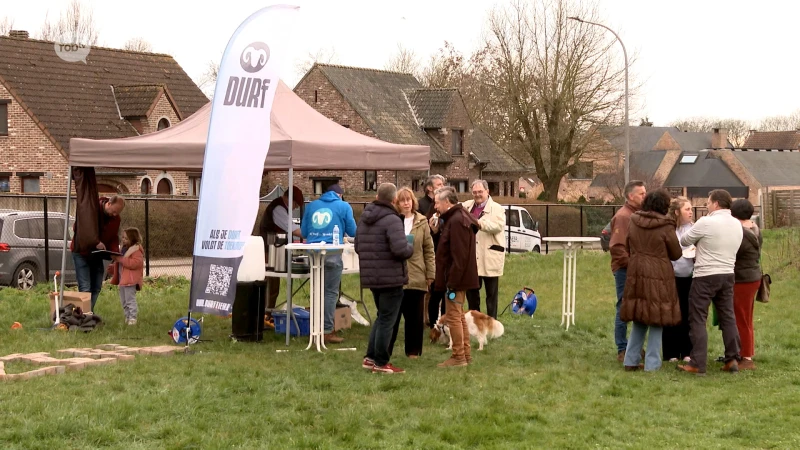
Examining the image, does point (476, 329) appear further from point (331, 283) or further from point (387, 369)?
point (387, 369)

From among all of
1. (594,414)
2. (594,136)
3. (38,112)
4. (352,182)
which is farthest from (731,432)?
(594,136)

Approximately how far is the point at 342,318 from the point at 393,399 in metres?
4.35

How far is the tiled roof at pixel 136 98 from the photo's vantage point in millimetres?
38219

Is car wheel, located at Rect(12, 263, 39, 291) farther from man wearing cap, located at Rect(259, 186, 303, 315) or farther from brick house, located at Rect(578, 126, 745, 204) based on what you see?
brick house, located at Rect(578, 126, 745, 204)

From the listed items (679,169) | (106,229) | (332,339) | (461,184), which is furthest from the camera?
(679,169)

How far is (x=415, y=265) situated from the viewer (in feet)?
32.7

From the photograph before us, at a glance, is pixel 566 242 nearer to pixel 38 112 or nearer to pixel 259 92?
pixel 259 92

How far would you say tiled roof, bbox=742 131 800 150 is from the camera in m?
105

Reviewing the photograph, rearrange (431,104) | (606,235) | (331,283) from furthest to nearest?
1. (431,104)
2. (606,235)
3. (331,283)

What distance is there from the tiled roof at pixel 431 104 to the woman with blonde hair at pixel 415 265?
40078mm

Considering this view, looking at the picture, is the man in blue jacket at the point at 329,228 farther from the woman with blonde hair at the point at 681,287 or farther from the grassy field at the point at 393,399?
the woman with blonde hair at the point at 681,287

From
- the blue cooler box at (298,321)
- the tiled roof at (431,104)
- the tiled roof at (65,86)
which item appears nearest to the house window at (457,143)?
the tiled roof at (431,104)

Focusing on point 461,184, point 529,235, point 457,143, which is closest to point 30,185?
point 529,235

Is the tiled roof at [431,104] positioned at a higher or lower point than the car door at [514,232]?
higher
